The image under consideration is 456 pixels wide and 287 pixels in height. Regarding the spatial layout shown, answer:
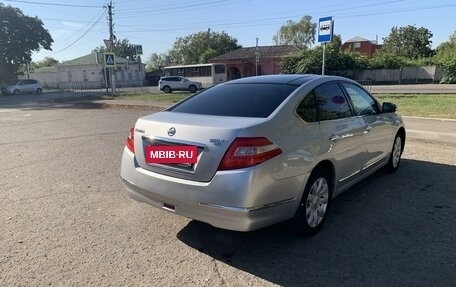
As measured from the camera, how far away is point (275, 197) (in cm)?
318

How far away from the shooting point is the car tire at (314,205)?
139 inches

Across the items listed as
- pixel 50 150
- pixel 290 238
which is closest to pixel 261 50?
pixel 50 150

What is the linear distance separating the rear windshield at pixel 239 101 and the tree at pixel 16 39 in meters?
47.8

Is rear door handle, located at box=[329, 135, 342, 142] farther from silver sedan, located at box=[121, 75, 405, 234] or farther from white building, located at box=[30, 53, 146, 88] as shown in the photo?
white building, located at box=[30, 53, 146, 88]

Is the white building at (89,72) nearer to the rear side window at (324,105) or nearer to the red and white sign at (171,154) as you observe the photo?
the rear side window at (324,105)

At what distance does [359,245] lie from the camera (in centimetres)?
354

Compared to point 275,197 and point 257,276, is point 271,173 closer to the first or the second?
point 275,197

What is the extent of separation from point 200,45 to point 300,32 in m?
21.7

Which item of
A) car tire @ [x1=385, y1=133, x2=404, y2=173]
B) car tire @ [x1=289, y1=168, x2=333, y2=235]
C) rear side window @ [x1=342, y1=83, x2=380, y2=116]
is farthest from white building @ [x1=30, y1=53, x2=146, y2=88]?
car tire @ [x1=289, y1=168, x2=333, y2=235]

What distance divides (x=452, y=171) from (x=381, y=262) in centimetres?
354

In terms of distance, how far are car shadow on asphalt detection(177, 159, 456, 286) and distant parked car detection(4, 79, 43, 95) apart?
136ft

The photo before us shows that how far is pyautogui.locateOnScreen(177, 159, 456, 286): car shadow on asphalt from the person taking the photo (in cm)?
303

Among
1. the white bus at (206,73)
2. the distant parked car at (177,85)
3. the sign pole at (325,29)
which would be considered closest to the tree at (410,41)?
the white bus at (206,73)

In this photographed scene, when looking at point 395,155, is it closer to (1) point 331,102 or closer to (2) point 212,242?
(1) point 331,102
